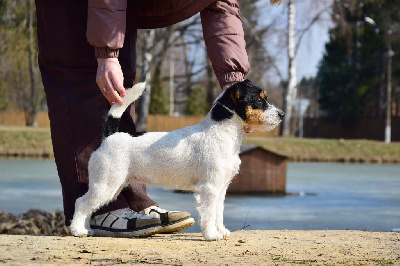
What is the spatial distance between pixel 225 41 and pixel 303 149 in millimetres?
20486

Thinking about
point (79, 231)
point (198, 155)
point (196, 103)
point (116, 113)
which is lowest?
point (79, 231)

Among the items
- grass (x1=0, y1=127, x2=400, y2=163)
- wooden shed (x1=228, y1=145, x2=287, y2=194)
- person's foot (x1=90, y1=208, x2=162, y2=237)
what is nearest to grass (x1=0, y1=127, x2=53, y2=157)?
grass (x1=0, y1=127, x2=400, y2=163)

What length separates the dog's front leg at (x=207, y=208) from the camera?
405 centimetres

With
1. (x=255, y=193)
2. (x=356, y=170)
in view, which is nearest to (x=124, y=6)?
A: (x=255, y=193)

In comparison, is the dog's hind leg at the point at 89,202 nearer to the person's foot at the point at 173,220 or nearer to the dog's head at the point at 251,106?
the person's foot at the point at 173,220

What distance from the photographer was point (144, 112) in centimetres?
3044

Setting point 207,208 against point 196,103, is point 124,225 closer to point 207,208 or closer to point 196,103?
point 207,208

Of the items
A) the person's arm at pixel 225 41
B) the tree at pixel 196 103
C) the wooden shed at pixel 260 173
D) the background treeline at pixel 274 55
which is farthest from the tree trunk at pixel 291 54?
the person's arm at pixel 225 41

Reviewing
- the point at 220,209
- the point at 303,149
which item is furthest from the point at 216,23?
the point at 303,149

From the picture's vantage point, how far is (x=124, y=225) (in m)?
4.50

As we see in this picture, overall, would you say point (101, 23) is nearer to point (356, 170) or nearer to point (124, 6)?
point (124, 6)

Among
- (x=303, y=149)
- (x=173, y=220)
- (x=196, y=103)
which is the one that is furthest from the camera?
(x=196, y=103)

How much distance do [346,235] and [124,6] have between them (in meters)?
2.13

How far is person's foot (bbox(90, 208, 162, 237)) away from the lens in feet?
14.7
